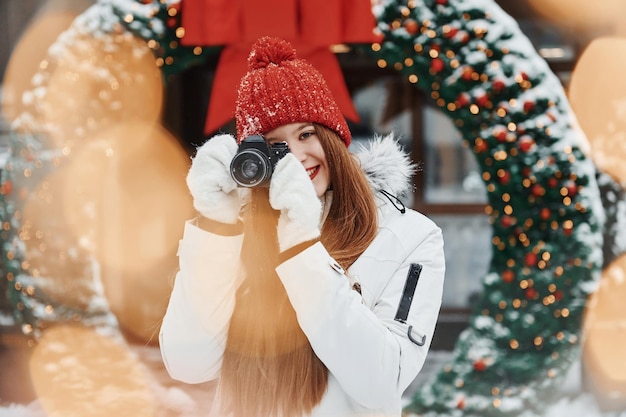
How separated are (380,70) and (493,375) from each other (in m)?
2.24

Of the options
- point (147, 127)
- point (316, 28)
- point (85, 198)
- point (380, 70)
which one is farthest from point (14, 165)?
point (380, 70)

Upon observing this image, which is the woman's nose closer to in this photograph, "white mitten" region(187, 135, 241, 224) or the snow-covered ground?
"white mitten" region(187, 135, 241, 224)

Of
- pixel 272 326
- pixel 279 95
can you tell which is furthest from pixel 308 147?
pixel 272 326

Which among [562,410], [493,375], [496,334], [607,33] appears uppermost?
[607,33]

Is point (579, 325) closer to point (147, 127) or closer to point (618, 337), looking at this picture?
point (618, 337)

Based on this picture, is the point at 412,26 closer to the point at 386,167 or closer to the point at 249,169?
the point at 386,167

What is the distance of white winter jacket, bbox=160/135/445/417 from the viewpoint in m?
1.31

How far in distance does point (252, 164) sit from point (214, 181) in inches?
3.6

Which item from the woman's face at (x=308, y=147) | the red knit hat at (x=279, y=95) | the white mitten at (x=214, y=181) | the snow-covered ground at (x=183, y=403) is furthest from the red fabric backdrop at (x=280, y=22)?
the white mitten at (x=214, y=181)

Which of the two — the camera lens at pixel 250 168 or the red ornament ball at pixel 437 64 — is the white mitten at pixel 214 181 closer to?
the camera lens at pixel 250 168

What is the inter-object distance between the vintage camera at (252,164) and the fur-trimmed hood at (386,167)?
37 cm

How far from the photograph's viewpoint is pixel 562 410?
359cm

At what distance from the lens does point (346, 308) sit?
1.30 meters

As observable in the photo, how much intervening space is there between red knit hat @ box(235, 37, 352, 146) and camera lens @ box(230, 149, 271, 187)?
8.7 inches
